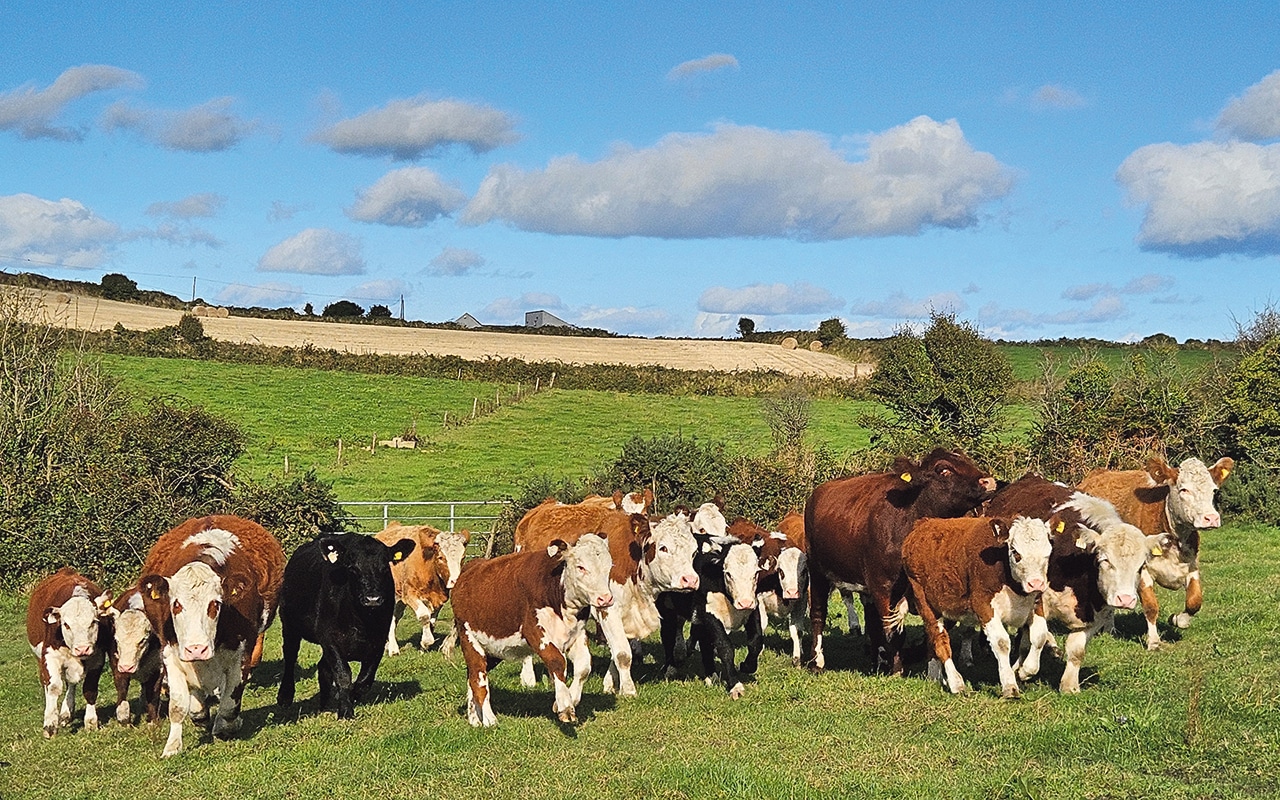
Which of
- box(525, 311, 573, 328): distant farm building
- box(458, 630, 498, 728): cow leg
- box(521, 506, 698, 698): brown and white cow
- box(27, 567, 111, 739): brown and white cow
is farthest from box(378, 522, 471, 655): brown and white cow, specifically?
box(525, 311, 573, 328): distant farm building

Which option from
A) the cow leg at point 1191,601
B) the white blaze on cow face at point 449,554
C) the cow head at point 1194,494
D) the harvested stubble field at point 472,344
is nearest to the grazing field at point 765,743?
the cow leg at point 1191,601

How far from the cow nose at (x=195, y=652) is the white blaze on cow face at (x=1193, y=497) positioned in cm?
1009

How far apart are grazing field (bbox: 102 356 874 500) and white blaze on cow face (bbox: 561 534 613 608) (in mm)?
24523

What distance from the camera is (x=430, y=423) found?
47219 millimetres

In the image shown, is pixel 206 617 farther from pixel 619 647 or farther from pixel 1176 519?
pixel 1176 519

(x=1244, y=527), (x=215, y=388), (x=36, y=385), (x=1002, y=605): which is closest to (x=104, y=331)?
(x=215, y=388)

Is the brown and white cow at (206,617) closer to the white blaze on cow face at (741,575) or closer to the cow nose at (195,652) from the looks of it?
the cow nose at (195,652)

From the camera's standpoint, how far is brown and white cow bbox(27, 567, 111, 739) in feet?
37.9

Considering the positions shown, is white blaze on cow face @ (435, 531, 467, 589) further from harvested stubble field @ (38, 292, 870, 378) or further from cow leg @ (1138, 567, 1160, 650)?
harvested stubble field @ (38, 292, 870, 378)

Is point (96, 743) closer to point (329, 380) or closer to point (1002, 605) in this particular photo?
point (1002, 605)

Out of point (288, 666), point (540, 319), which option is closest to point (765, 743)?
point (288, 666)

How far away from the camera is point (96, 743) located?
10.9 metres

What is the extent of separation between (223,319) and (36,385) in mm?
45876


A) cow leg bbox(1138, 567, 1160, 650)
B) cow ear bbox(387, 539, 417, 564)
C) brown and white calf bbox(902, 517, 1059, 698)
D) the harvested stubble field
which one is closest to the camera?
brown and white calf bbox(902, 517, 1059, 698)
